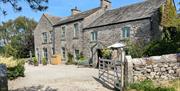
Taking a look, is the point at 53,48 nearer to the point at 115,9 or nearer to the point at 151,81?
the point at 115,9

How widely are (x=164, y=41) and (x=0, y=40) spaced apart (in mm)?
44905

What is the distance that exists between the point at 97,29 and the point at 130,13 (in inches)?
164

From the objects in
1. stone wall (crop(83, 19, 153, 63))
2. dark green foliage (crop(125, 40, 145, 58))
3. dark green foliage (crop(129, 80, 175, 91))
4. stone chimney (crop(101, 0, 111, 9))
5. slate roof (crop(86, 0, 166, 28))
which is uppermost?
stone chimney (crop(101, 0, 111, 9))

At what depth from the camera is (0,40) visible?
5506 centimetres

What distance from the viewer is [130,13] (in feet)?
81.1

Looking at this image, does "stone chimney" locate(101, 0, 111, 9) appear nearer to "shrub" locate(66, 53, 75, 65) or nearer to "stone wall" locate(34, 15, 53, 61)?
"shrub" locate(66, 53, 75, 65)

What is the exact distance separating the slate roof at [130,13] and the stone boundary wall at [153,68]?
11.2m

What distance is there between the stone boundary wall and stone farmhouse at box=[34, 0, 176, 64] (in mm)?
10820

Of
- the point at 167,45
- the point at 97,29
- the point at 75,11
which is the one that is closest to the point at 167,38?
the point at 167,45

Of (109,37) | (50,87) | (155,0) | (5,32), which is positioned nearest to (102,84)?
(50,87)

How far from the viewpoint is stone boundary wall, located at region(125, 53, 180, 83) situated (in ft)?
34.8

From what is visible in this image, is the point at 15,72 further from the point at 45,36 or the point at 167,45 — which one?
the point at 45,36

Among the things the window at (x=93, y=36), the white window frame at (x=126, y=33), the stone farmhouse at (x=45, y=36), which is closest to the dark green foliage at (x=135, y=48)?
the white window frame at (x=126, y=33)

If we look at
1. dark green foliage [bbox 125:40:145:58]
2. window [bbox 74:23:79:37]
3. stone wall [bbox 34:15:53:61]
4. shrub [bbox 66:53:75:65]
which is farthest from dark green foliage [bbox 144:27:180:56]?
stone wall [bbox 34:15:53:61]
